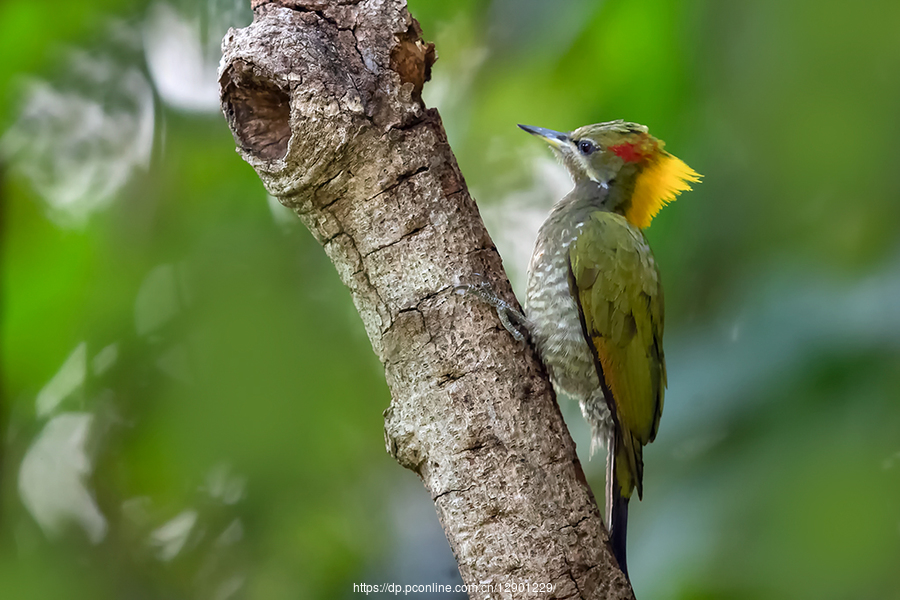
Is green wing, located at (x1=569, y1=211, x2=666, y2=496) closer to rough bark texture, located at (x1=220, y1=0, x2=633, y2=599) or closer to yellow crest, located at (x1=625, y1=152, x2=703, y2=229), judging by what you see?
yellow crest, located at (x1=625, y1=152, x2=703, y2=229)

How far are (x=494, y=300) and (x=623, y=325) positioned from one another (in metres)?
0.59

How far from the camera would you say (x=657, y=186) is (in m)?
1.93

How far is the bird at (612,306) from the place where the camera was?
5.41ft

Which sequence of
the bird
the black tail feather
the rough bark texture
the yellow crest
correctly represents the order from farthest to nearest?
the yellow crest → the bird → the black tail feather → the rough bark texture

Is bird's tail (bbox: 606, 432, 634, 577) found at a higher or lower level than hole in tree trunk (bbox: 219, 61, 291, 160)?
lower

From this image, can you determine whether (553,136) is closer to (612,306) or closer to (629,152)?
(629,152)

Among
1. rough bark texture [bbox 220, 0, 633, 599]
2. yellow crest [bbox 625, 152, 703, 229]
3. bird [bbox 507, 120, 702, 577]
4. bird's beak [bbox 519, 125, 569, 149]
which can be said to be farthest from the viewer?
bird's beak [bbox 519, 125, 569, 149]

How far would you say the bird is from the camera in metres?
1.65

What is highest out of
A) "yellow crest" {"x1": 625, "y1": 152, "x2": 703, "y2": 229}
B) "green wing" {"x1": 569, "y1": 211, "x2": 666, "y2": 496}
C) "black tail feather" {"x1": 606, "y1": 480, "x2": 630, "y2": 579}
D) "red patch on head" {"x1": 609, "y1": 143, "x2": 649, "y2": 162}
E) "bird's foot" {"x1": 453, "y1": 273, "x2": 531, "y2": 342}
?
"red patch on head" {"x1": 609, "y1": 143, "x2": 649, "y2": 162}

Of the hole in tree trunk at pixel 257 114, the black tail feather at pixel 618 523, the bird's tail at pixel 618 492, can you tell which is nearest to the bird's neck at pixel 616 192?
the bird's tail at pixel 618 492

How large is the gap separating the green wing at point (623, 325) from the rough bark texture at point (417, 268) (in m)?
0.50

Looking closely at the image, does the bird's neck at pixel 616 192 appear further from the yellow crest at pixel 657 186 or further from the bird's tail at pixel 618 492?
the bird's tail at pixel 618 492

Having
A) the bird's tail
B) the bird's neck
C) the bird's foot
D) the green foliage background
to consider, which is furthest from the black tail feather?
the bird's neck

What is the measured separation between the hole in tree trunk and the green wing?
2.79 ft
